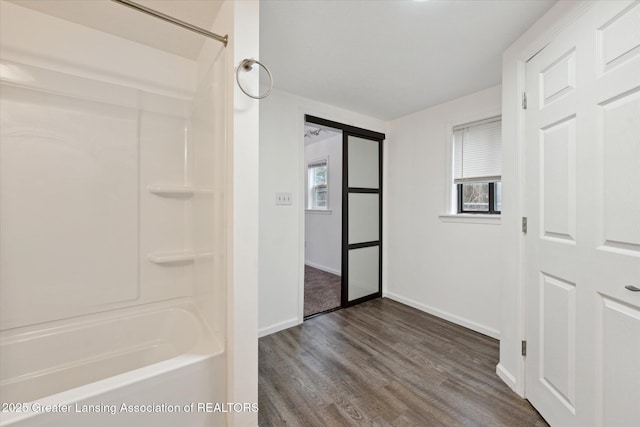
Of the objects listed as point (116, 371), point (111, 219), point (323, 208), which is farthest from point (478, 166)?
point (116, 371)

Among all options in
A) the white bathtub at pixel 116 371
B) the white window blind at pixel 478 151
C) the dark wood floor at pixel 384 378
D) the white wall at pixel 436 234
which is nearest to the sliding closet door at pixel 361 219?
the white wall at pixel 436 234

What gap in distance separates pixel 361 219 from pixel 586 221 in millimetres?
2114

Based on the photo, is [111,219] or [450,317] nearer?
[111,219]

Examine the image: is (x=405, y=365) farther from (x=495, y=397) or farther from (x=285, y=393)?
(x=285, y=393)

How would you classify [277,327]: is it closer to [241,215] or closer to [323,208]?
[241,215]

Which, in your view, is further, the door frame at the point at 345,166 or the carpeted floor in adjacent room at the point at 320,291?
the carpeted floor in adjacent room at the point at 320,291

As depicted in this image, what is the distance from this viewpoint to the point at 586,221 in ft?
3.84

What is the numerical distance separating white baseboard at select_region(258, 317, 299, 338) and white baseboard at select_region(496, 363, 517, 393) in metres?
1.66

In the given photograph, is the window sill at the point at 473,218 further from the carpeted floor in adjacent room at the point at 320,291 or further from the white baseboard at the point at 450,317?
the carpeted floor in adjacent room at the point at 320,291

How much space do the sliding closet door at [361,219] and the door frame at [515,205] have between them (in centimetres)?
Result: 156

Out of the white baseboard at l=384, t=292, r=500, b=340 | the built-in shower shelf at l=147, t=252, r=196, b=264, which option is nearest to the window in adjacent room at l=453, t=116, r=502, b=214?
the white baseboard at l=384, t=292, r=500, b=340

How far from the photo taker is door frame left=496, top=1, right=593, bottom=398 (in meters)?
1.60

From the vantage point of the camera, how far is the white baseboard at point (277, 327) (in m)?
2.36

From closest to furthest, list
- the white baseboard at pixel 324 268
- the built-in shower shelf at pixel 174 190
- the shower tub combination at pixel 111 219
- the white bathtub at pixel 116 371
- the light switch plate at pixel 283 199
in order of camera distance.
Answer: the white bathtub at pixel 116 371 → the shower tub combination at pixel 111 219 → the built-in shower shelf at pixel 174 190 → the light switch plate at pixel 283 199 → the white baseboard at pixel 324 268
